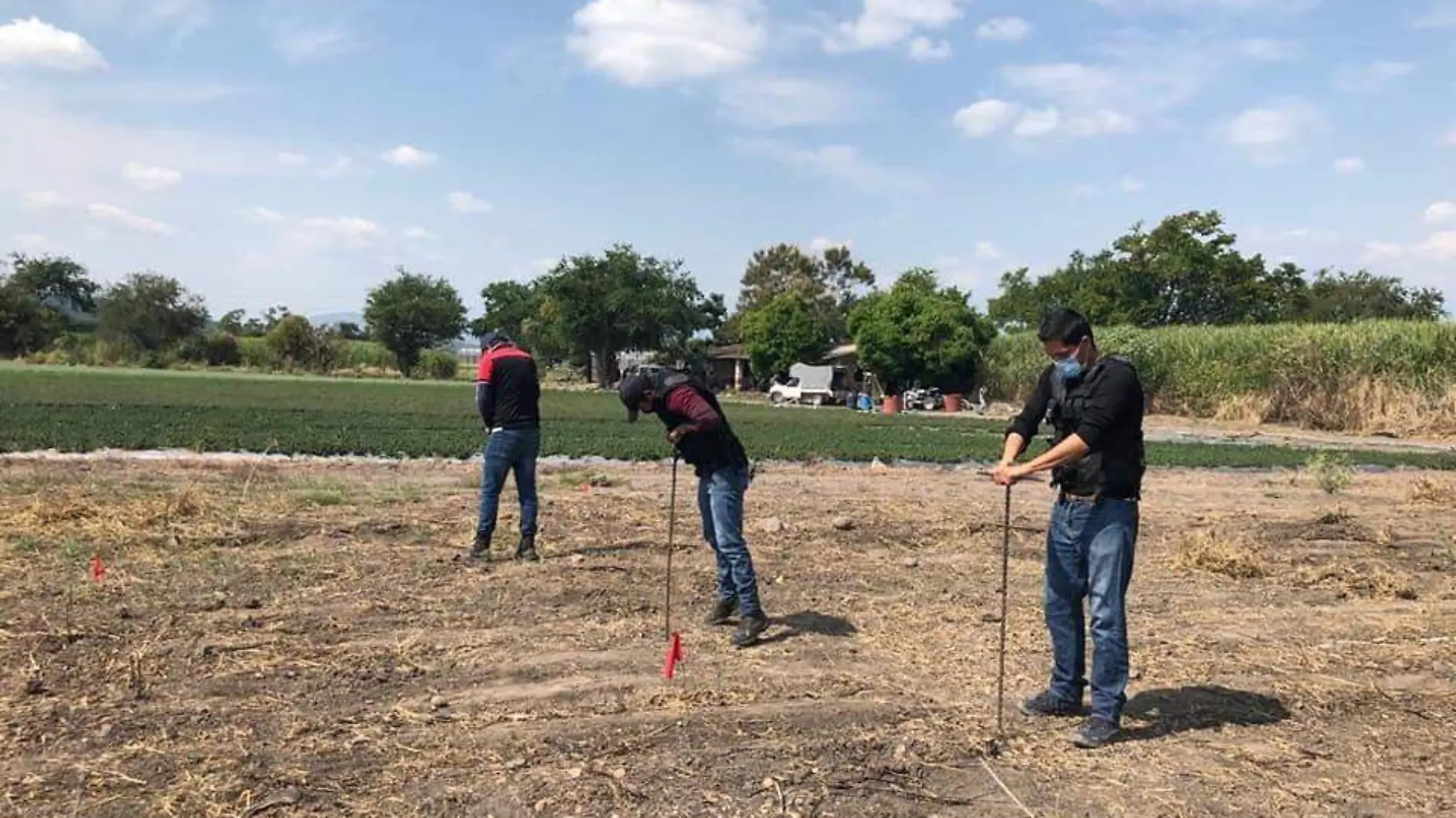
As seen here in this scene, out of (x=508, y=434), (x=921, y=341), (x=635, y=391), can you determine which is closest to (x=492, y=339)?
(x=508, y=434)

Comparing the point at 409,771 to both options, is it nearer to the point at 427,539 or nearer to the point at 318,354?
the point at 427,539

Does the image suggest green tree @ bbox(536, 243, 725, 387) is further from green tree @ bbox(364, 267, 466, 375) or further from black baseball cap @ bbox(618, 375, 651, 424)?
black baseball cap @ bbox(618, 375, 651, 424)

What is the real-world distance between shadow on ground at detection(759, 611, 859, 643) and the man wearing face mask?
173 cm

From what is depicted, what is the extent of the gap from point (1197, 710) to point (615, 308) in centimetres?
6357

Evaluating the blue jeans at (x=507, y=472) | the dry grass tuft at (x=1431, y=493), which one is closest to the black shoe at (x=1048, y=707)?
the blue jeans at (x=507, y=472)

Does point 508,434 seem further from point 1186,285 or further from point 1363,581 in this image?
point 1186,285

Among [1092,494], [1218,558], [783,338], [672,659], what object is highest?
[783,338]

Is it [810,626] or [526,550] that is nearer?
[810,626]

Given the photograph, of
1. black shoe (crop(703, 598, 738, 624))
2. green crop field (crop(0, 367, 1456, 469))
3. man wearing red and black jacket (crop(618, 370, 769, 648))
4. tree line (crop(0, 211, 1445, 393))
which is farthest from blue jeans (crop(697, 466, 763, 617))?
tree line (crop(0, 211, 1445, 393))

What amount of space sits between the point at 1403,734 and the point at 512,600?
17.2 ft

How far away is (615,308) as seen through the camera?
67.6 m

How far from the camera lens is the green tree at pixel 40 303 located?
79.9m

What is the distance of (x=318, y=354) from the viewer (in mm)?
82188

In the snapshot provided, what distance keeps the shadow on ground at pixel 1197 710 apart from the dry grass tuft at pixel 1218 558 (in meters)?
3.46
